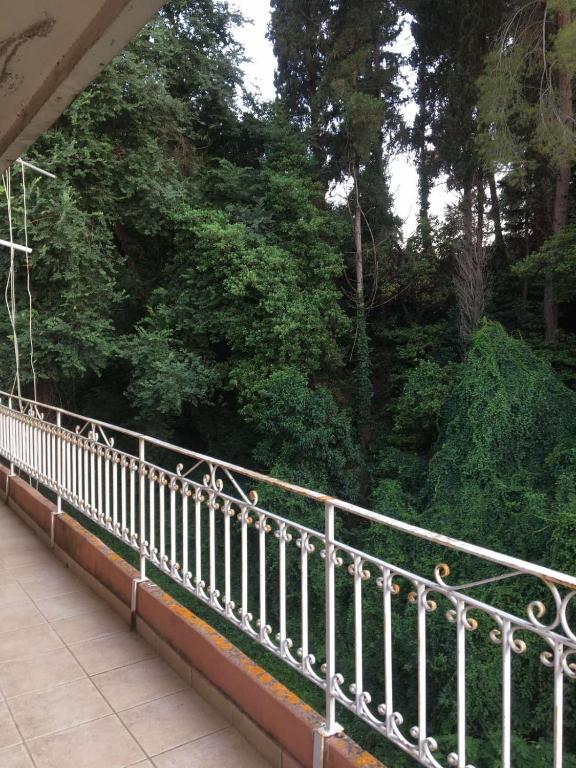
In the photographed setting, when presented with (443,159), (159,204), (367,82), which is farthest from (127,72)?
(443,159)

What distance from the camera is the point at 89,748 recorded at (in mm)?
1838

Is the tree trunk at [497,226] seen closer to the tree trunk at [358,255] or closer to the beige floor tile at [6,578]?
the tree trunk at [358,255]

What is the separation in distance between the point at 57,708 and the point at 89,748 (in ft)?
0.92

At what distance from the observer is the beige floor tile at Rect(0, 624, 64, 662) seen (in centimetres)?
243

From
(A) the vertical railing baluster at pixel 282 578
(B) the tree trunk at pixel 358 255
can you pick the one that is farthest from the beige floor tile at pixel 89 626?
(B) the tree trunk at pixel 358 255

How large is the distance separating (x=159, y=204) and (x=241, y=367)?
3.80 m

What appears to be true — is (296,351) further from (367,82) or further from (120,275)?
(367,82)

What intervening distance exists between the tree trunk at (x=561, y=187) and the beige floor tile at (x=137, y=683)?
12.1 meters

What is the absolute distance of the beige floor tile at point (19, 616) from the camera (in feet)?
8.77

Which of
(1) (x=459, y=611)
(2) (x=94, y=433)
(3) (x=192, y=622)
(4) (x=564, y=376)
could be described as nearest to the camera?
(1) (x=459, y=611)

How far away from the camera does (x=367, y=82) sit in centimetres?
1550

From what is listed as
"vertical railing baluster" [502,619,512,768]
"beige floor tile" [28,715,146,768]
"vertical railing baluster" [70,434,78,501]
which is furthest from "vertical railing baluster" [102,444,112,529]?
"vertical railing baluster" [502,619,512,768]

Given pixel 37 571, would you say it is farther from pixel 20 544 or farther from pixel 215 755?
pixel 215 755

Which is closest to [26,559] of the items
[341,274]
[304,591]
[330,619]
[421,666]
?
[304,591]
